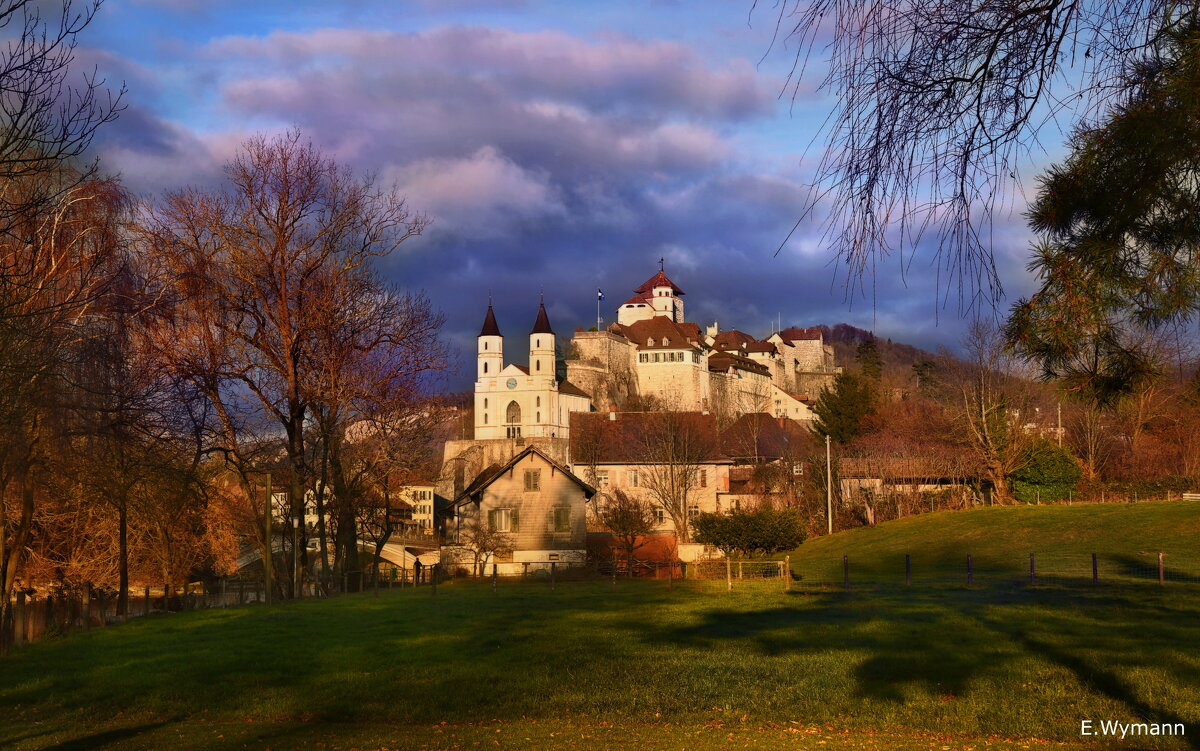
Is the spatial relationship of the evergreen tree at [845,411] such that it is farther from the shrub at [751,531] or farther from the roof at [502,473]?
the shrub at [751,531]

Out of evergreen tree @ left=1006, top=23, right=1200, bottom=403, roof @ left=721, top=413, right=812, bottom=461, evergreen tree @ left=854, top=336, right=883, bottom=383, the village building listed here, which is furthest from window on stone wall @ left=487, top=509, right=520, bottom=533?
evergreen tree @ left=854, top=336, right=883, bottom=383

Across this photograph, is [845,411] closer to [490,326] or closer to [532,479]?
[532,479]

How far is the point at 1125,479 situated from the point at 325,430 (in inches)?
2079

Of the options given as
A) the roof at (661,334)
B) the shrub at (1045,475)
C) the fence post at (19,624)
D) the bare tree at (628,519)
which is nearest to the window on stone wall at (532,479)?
the bare tree at (628,519)

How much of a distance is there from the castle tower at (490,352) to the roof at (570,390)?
27.3 ft

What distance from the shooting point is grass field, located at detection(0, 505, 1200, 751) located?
1233 centimetres

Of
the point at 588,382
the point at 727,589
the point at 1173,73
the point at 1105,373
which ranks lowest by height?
the point at 727,589

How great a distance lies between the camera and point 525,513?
60.5m

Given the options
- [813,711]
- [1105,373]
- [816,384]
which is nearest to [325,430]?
[813,711]

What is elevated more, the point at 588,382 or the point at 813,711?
the point at 588,382

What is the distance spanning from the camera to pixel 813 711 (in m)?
13.3

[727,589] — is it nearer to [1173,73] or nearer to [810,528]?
[1173,73]

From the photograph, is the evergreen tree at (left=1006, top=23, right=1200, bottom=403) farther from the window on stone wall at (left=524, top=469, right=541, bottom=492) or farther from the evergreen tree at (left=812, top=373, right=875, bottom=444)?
the evergreen tree at (left=812, top=373, right=875, bottom=444)

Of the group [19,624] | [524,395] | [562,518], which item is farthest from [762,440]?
[19,624]
